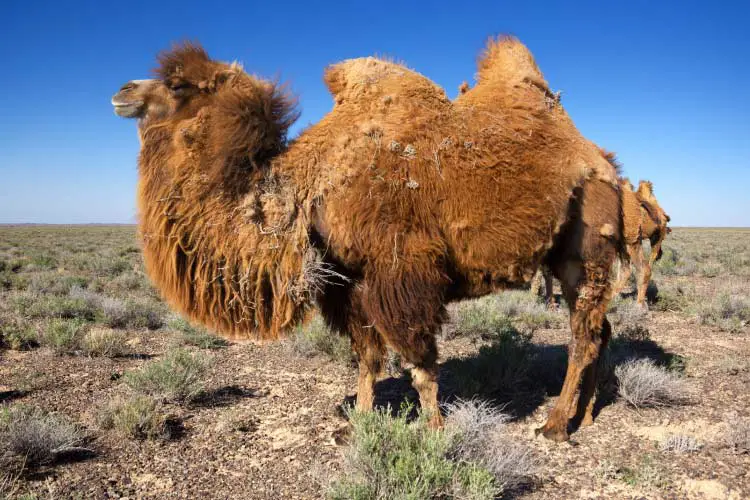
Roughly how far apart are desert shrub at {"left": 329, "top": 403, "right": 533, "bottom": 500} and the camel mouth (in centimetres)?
277

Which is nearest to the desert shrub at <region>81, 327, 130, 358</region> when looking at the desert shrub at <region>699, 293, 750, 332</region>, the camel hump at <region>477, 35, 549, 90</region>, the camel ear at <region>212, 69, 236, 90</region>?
the camel ear at <region>212, 69, 236, 90</region>

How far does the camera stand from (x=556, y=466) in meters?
3.94

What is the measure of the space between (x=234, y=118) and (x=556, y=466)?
3718 millimetres

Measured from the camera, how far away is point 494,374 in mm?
5754

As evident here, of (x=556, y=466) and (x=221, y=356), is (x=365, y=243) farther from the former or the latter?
(x=221, y=356)

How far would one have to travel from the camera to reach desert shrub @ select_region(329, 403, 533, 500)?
305 centimetres

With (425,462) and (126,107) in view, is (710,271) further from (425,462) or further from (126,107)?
(126,107)

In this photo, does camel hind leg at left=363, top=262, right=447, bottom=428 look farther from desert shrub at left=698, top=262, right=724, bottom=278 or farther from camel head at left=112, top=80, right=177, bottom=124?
desert shrub at left=698, top=262, right=724, bottom=278

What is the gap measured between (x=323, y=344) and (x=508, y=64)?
14.4 feet

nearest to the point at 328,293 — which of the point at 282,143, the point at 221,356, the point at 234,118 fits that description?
the point at 282,143

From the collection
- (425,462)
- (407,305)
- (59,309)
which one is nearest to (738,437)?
(425,462)

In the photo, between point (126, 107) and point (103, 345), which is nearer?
point (126, 107)

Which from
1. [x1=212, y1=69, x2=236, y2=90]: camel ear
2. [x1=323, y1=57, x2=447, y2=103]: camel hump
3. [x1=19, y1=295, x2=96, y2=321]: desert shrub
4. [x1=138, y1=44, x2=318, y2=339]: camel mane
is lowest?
[x1=19, y1=295, x2=96, y2=321]: desert shrub

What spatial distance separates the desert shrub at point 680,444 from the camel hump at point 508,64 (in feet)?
11.0
